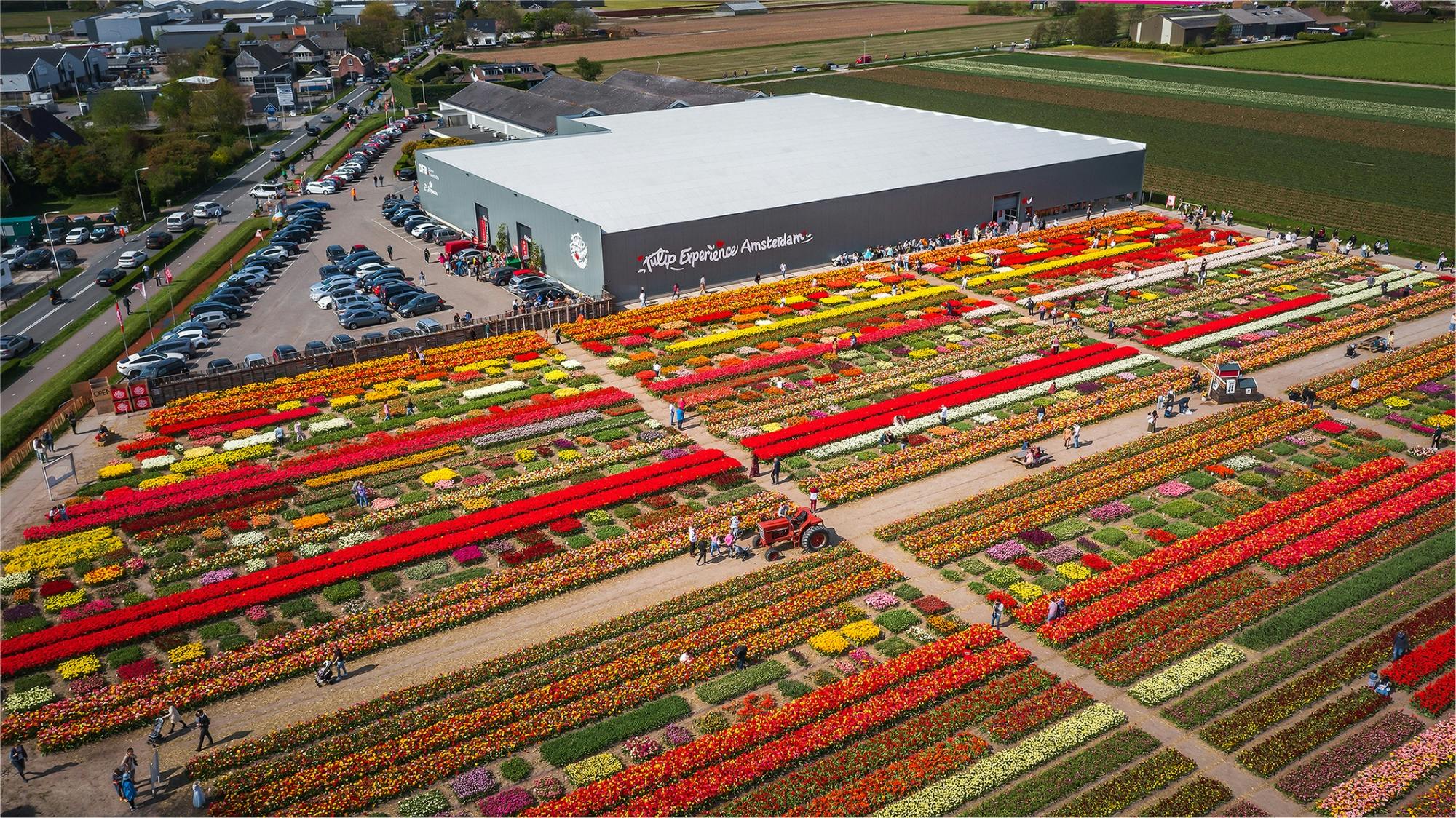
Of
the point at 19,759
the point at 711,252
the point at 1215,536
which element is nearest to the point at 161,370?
the point at 19,759

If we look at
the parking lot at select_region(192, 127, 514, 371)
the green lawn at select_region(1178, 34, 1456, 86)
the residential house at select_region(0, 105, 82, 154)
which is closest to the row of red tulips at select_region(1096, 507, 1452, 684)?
the parking lot at select_region(192, 127, 514, 371)

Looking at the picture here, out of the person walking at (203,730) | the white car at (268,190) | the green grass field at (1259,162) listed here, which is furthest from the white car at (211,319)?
the green grass field at (1259,162)

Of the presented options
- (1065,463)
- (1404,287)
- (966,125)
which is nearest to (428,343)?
(1065,463)

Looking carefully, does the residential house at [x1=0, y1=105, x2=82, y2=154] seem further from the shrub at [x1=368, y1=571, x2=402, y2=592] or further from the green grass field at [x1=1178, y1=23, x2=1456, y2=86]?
the green grass field at [x1=1178, y1=23, x2=1456, y2=86]

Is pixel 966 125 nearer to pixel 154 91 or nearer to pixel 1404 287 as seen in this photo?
pixel 1404 287

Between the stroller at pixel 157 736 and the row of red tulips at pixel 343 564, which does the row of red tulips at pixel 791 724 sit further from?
the row of red tulips at pixel 343 564
